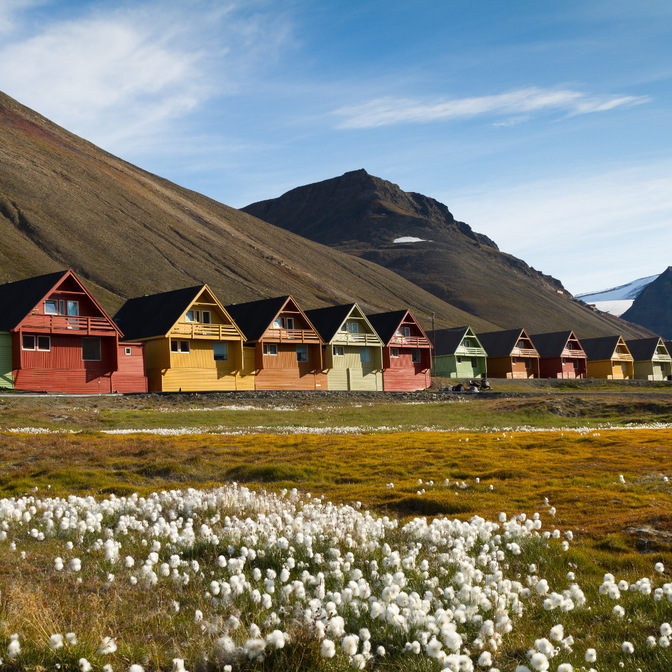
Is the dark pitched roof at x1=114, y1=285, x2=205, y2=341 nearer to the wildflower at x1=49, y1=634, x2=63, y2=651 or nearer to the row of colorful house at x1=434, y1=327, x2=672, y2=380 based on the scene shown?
the row of colorful house at x1=434, y1=327, x2=672, y2=380

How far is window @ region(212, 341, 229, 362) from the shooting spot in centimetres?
6712

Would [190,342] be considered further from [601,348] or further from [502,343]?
[601,348]

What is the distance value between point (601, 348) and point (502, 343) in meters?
24.0

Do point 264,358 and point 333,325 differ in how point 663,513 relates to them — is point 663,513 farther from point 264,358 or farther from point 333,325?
point 333,325

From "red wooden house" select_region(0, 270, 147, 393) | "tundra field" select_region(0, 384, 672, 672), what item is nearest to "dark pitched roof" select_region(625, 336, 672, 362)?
"red wooden house" select_region(0, 270, 147, 393)

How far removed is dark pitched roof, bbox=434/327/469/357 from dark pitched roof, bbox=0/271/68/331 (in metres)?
56.7

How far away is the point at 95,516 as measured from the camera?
11172mm

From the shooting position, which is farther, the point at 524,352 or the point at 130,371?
the point at 524,352

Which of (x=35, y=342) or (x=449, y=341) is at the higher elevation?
(x=35, y=342)

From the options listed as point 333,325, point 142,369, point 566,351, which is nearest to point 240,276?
point 566,351

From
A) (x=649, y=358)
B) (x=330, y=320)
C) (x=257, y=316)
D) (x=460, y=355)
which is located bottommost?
(x=649, y=358)

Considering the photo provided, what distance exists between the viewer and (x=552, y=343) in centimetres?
11388

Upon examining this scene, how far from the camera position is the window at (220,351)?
67125 millimetres

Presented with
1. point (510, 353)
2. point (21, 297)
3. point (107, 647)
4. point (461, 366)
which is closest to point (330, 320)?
point (461, 366)
